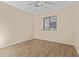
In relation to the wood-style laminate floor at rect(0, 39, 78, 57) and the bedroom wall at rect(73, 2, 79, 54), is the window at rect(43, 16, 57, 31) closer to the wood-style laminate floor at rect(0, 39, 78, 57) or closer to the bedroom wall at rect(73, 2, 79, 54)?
the wood-style laminate floor at rect(0, 39, 78, 57)

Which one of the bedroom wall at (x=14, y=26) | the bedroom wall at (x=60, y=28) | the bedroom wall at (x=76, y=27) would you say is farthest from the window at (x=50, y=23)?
the bedroom wall at (x=76, y=27)

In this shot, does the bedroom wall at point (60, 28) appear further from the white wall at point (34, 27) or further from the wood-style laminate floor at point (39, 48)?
the wood-style laminate floor at point (39, 48)

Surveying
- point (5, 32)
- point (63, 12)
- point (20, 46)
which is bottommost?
point (20, 46)

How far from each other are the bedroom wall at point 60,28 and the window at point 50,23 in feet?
0.33

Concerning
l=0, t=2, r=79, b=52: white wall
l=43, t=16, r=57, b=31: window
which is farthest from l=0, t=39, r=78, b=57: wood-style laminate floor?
l=43, t=16, r=57, b=31: window

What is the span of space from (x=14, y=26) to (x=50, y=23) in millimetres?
1405

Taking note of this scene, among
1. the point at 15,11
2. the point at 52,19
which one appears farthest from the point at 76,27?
the point at 15,11

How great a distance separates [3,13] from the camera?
4.09 m

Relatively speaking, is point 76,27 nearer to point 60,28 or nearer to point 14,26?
point 60,28

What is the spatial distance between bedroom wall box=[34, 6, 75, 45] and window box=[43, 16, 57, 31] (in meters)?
0.10

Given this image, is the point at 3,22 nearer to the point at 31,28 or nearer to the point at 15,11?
the point at 15,11

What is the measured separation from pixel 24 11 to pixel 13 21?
0.84 meters

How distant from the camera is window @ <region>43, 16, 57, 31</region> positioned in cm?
303

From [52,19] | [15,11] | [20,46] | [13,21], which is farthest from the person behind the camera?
[13,21]
